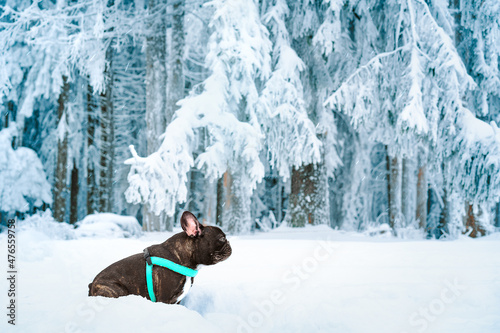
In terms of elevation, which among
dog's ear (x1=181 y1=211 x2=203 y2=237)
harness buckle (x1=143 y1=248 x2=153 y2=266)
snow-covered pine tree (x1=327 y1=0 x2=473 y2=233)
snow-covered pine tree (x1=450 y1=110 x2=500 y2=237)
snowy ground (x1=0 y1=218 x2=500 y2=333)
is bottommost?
snowy ground (x1=0 y1=218 x2=500 y2=333)

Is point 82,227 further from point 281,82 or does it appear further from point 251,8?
point 251,8

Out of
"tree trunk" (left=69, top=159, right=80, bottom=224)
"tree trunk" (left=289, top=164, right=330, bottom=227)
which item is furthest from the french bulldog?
"tree trunk" (left=69, top=159, right=80, bottom=224)

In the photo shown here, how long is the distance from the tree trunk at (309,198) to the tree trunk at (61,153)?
9.24 metres

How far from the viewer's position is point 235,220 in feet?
38.8

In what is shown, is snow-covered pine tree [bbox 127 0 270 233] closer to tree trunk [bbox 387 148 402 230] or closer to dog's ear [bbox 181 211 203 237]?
tree trunk [bbox 387 148 402 230]

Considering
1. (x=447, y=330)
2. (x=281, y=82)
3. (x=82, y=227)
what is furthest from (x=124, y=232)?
(x=447, y=330)

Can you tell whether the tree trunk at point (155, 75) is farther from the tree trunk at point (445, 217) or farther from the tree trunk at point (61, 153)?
the tree trunk at point (445, 217)

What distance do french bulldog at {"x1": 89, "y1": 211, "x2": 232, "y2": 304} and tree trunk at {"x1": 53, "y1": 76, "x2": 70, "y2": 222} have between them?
47.7 ft

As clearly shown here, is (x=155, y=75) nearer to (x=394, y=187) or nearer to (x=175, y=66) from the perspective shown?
(x=175, y=66)

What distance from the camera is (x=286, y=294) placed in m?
4.87

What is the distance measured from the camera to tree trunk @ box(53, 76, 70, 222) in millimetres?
16766

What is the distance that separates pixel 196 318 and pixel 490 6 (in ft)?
39.3

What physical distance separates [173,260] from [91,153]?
1710 cm

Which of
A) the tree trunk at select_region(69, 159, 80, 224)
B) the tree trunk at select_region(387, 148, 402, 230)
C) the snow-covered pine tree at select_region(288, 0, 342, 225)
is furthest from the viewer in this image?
the tree trunk at select_region(69, 159, 80, 224)
